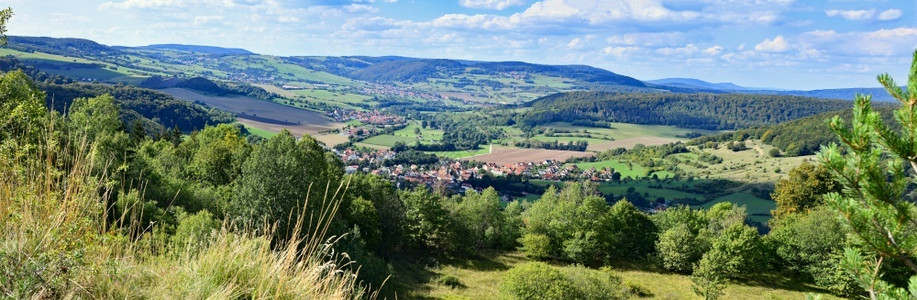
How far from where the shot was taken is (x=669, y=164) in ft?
397

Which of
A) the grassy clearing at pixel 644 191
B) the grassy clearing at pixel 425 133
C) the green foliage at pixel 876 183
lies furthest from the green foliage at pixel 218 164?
the grassy clearing at pixel 425 133

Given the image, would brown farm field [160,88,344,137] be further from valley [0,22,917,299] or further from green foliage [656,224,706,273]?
green foliage [656,224,706,273]

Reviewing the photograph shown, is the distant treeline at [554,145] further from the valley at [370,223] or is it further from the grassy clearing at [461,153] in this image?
the valley at [370,223]

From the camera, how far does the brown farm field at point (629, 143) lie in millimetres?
155250

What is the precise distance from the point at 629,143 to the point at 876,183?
16890cm

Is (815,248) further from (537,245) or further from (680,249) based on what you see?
(537,245)

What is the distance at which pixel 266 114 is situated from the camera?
154 m

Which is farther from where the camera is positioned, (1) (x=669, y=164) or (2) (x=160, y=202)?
(1) (x=669, y=164)

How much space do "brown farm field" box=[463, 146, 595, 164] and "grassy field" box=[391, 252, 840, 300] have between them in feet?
285

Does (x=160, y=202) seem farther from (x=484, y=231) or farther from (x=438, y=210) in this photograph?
(x=484, y=231)

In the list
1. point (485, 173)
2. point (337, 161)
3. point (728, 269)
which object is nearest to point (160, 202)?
point (337, 161)

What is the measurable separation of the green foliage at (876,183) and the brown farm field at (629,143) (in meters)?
153

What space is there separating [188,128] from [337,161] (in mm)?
88714

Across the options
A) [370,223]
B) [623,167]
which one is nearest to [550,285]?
[370,223]
